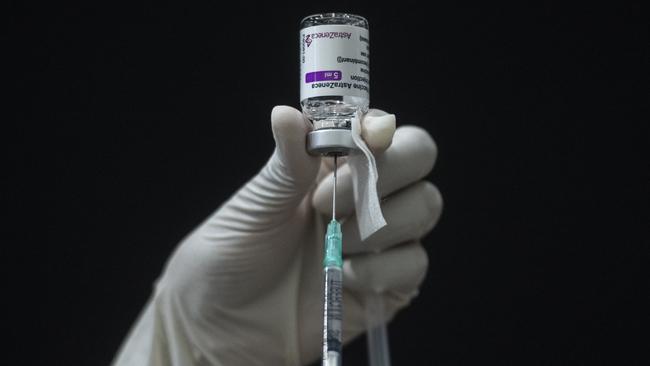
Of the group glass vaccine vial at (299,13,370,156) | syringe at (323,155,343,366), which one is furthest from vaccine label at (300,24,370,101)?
syringe at (323,155,343,366)

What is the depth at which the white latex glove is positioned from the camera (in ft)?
6.22

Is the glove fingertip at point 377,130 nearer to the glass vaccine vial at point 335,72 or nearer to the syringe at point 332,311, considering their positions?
the glass vaccine vial at point 335,72

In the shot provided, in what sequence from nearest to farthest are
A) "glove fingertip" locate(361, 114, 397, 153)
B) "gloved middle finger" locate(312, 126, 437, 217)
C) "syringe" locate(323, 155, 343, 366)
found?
"syringe" locate(323, 155, 343, 366)
"glove fingertip" locate(361, 114, 397, 153)
"gloved middle finger" locate(312, 126, 437, 217)

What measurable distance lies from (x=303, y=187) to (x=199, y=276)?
44cm

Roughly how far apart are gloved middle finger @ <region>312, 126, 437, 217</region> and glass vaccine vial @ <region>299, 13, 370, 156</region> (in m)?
0.27

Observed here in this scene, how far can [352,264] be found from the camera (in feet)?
6.84

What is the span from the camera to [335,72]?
4.84ft

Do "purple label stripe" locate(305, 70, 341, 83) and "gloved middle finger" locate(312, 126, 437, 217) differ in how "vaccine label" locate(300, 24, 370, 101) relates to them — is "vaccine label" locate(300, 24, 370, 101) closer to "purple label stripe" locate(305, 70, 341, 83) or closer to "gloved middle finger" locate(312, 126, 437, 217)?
"purple label stripe" locate(305, 70, 341, 83)

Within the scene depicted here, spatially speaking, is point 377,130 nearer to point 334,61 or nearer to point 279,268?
point 334,61

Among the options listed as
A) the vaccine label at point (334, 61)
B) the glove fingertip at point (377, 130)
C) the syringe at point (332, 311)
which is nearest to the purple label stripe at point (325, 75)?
the vaccine label at point (334, 61)

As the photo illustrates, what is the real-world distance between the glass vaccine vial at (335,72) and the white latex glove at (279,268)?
21 cm

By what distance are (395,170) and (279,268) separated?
43cm

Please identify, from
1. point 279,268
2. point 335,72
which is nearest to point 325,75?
point 335,72

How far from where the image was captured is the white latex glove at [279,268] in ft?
6.22
